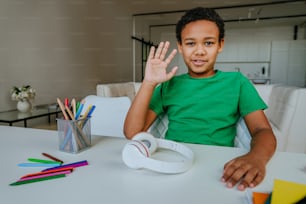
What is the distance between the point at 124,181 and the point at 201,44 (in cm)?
50

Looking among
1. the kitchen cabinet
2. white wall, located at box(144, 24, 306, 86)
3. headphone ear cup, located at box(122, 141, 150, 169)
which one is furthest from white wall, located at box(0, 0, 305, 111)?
the kitchen cabinet

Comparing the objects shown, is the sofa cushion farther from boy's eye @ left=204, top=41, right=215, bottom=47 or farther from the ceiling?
the ceiling

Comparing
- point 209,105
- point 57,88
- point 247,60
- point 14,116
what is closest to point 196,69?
point 209,105

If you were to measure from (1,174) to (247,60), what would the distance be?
6576mm

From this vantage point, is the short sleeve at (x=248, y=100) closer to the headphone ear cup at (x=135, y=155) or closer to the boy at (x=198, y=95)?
the boy at (x=198, y=95)

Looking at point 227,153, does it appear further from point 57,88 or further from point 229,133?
point 57,88

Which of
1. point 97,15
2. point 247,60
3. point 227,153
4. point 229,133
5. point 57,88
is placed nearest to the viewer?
point 227,153

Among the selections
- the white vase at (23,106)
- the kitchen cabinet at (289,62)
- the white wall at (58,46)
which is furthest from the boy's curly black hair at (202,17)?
the kitchen cabinet at (289,62)

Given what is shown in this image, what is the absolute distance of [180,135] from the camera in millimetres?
767

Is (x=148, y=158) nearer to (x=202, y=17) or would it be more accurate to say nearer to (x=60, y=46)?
(x=202, y=17)

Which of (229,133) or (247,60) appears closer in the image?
(229,133)

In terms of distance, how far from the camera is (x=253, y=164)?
0.44m

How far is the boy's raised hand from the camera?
665 mm

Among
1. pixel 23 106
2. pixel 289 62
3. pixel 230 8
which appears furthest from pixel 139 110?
pixel 289 62
